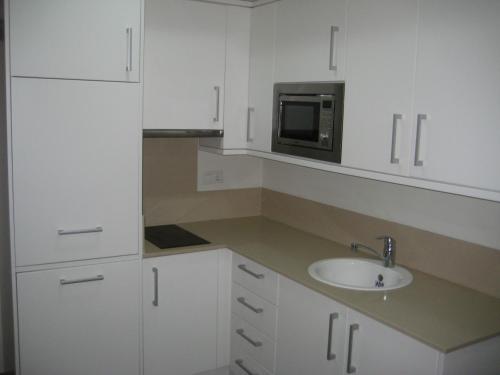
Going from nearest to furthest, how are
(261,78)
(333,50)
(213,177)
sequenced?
(333,50) → (261,78) → (213,177)

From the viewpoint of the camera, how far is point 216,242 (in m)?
3.23

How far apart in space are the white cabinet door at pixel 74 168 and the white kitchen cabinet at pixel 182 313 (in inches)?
10.5

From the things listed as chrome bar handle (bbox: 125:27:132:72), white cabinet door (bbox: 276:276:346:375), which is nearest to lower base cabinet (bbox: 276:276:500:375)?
white cabinet door (bbox: 276:276:346:375)

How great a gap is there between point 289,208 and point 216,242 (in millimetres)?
A: 640

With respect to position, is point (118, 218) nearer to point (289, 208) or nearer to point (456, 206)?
point (289, 208)

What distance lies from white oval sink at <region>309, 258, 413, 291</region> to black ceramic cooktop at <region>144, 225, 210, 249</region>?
2.27 ft

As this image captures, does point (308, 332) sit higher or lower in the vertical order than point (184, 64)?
lower

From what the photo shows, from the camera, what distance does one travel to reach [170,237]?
329 centimetres

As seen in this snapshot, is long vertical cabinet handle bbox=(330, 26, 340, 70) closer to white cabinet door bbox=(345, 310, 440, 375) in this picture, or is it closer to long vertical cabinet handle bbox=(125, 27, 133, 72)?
long vertical cabinet handle bbox=(125, 27, 133, 72)

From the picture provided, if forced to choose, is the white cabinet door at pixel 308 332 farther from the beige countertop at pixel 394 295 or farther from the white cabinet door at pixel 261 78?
the white cabinet door at pixel 261 78

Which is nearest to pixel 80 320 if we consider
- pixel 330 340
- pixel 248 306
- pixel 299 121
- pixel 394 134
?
pixel 248 306

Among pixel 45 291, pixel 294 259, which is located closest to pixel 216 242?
pixel 294 259

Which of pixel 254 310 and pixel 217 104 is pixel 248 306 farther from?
pixel 217 104

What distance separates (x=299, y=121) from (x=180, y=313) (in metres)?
1.19
